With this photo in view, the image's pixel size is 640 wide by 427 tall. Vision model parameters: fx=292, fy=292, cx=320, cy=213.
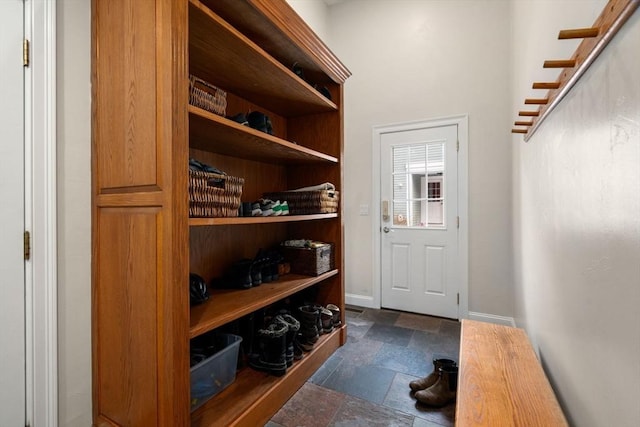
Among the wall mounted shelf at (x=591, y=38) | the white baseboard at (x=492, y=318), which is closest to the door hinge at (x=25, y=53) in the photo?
the wall mounted shelf at (x=591, y=38)

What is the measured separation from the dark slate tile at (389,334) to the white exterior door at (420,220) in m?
0.48

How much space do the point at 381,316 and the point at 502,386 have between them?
198 cm

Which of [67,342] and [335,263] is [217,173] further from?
[335,263]

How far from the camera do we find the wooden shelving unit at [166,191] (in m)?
1.05

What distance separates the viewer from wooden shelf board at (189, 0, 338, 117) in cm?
123

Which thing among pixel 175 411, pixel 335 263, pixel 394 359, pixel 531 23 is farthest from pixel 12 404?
pixel 531 23

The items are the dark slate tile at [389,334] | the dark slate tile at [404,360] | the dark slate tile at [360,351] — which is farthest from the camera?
the dark slate tile at [389,334]

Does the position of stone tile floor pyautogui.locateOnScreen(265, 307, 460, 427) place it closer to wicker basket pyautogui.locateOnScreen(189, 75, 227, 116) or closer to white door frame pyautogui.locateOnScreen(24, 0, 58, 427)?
white door frame pyautogui.locateOnScreen(24, 0, 58, 427)

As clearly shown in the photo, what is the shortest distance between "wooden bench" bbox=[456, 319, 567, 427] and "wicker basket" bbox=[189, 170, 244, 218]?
3.87 ft

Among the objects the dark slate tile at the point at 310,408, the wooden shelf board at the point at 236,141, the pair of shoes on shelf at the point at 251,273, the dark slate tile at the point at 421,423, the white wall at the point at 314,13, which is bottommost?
the dark slate tile at the point at 421,423

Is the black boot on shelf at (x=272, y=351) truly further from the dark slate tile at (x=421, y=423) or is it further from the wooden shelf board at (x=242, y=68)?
the wooden shelf board at (x=242, y=68)

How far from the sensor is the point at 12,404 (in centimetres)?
116

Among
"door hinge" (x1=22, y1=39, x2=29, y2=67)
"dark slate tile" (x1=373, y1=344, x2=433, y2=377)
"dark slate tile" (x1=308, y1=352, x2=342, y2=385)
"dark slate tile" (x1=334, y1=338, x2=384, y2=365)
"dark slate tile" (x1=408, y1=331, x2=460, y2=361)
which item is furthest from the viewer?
"dark slate tile" (x1=408, y1=331, x2=460, y2=361)

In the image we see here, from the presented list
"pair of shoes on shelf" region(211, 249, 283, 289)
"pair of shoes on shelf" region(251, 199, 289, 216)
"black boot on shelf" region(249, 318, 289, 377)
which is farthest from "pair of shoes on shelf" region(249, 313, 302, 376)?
"pair of shoes on shelf" region(251, 199, 289, 216)
